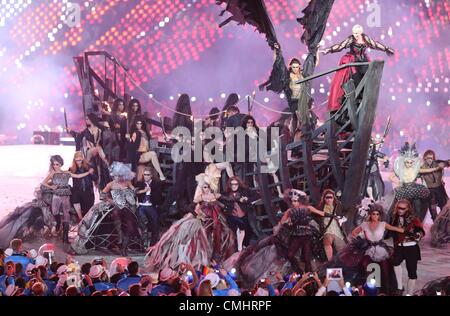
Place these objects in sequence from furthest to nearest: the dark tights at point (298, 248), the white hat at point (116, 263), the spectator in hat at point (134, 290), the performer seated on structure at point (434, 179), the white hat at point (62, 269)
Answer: the performer seated on structure at point (434, 179) < the dark tights at point (298, 248) < the white hat at point (116, 263) < the white hat at point (62, 269) < the spectator in hat at point (134, 290)

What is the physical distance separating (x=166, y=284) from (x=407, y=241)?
83.6 inches

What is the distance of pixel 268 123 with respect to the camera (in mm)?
7902

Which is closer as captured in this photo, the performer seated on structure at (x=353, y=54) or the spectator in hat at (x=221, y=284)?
the spectator in hat at (x=221, y=284)

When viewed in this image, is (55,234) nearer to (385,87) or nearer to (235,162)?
(235,162)

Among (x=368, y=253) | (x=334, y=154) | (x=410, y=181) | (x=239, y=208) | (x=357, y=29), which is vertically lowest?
(x=368, y=253)

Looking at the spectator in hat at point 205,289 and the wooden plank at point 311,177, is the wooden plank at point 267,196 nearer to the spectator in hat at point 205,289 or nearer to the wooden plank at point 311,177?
the wooden plank at point 311,177

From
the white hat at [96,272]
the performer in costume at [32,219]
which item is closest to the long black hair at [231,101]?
the performer in costume at [32,219]

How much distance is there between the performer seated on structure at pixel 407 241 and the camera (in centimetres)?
691

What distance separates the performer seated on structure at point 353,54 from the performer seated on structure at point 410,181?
0.77m

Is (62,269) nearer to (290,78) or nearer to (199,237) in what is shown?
(199,237)

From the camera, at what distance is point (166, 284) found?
6.40m

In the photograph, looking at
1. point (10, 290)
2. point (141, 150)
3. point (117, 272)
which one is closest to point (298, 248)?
point (117, 272)

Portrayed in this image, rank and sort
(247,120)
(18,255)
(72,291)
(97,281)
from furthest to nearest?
(247,120)
(18,255)
(97,281)
(72,291)

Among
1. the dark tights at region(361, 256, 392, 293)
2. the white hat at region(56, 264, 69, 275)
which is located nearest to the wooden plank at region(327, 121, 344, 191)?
the dark tights at region(361, 256, 392, 293)
